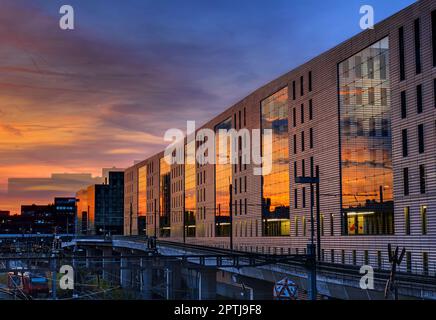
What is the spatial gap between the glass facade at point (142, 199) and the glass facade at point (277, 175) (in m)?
94.8

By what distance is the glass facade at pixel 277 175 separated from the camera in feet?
262

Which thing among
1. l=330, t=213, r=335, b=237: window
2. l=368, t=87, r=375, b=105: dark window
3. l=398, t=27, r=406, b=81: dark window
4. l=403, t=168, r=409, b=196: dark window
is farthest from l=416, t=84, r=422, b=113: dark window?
l=330, t=213, r=335, b=237: window

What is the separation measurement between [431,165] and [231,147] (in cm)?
5522

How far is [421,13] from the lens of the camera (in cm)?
5406

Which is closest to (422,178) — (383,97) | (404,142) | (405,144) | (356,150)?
(405,144)

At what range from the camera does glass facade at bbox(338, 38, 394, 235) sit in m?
58.6

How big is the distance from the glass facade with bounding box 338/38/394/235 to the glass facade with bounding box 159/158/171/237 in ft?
293

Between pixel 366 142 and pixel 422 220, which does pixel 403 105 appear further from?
pixel 422 220

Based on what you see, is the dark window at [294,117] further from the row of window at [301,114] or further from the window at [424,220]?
the window at [424,220]

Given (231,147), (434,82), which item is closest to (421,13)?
(434,82)

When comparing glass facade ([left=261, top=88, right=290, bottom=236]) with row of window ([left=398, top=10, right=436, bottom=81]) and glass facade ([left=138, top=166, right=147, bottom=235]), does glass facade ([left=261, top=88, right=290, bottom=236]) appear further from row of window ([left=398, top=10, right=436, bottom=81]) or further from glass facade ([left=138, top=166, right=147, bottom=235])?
glass facade ([left=138, top=166, right=147, bottom=235])

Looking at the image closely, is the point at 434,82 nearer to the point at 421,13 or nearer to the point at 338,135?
the point at 421,13

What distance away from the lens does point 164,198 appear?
156m

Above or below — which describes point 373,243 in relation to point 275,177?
below
